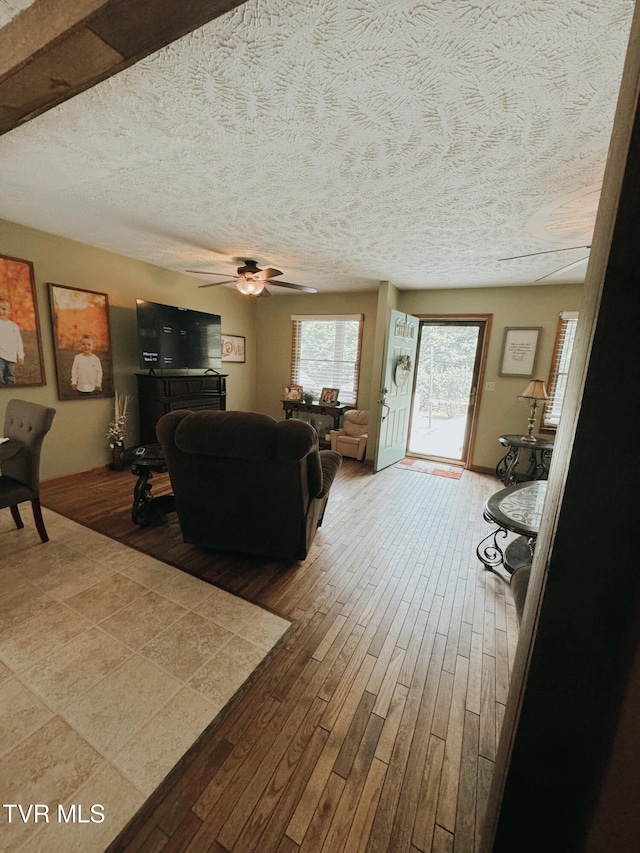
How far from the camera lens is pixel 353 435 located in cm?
491

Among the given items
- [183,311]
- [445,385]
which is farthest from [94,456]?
[445,385]

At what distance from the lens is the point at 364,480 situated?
4.10 m

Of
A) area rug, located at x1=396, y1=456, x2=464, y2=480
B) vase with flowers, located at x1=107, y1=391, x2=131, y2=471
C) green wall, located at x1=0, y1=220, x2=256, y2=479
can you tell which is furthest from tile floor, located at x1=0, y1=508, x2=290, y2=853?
area rug, located at x1=396, y1=456, x2=464, y2=480

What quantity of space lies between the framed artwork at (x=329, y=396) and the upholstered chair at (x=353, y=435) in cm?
32

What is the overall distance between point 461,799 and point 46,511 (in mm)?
3371

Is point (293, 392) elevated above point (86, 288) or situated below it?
below

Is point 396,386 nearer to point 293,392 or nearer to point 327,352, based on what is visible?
point 327,352

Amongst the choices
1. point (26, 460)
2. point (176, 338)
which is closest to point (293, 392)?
point (176, 338)

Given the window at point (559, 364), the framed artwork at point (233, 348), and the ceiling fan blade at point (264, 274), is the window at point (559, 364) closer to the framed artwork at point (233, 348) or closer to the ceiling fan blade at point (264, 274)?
the ceiling fan blade at point (264, 274)

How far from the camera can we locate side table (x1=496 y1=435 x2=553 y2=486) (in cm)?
377

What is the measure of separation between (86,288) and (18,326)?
0.78 metres

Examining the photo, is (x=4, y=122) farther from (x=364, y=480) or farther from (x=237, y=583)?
(x=364, y=480)

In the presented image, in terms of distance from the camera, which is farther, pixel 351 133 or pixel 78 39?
pixel 351 133

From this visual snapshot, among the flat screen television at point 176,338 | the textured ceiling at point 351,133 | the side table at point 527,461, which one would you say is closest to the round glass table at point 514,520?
the side table at point 527,461
